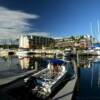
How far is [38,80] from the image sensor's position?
68.4 ft

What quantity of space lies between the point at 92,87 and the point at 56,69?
219 inches

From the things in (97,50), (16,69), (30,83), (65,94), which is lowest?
(65,94)

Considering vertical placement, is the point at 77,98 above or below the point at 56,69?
below

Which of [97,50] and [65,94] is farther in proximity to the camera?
[97,50]

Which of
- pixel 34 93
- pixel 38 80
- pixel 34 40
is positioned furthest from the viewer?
pixel 34 40

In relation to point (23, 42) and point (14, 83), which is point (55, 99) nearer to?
point (14, 83)

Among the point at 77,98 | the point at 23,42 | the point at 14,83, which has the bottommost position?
the point at 77,98

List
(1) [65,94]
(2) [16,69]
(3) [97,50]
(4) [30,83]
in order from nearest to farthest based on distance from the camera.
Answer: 1. (1) [65,94]
2. (4) [30,83]
3. (2) [16,69]
4. (3) [97,50]

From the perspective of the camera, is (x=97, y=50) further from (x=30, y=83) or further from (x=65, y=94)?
(x=65, y=94)

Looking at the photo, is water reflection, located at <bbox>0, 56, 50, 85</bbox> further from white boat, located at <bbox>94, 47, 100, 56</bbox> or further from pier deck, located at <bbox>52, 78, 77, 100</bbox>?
white boat, located at <bbox>94, 47, 100, 56</bbox>

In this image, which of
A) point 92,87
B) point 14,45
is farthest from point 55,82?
point 14,45

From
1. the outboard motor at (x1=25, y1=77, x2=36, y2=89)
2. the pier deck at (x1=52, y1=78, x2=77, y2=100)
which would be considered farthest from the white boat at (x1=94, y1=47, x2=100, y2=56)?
the pier deck at (x1=52, y1=78, x2=77, y2=100)

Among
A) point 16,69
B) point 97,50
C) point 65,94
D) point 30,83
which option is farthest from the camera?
point 97,50

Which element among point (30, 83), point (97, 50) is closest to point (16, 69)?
point (30, 83)
